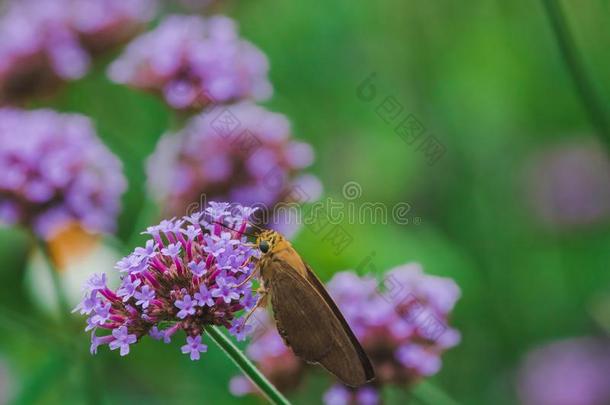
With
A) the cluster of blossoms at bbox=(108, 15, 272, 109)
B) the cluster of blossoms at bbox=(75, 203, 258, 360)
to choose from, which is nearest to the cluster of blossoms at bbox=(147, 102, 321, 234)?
the cluster of blossoms at bbox=(108, 15, 272, 109)

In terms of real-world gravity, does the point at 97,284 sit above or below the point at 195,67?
below

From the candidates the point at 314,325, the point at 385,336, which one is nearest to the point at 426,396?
the point at 385,336

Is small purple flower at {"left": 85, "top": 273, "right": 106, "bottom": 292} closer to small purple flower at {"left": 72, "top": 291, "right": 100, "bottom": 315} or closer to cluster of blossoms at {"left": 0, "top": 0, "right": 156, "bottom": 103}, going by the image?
small purple flower at {"left": 72, "top": 291, "right": 100, "bottom": 315}

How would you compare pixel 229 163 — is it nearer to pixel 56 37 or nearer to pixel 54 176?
pixel 54 176

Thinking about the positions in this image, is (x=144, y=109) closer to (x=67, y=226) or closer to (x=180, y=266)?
(x=67, y=226)

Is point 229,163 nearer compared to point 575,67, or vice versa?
point 575,67

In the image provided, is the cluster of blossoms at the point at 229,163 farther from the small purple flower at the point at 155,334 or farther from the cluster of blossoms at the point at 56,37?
the small purple flower at the point at 155,334

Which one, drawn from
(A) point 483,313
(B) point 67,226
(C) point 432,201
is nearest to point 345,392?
(B) point 67,226
